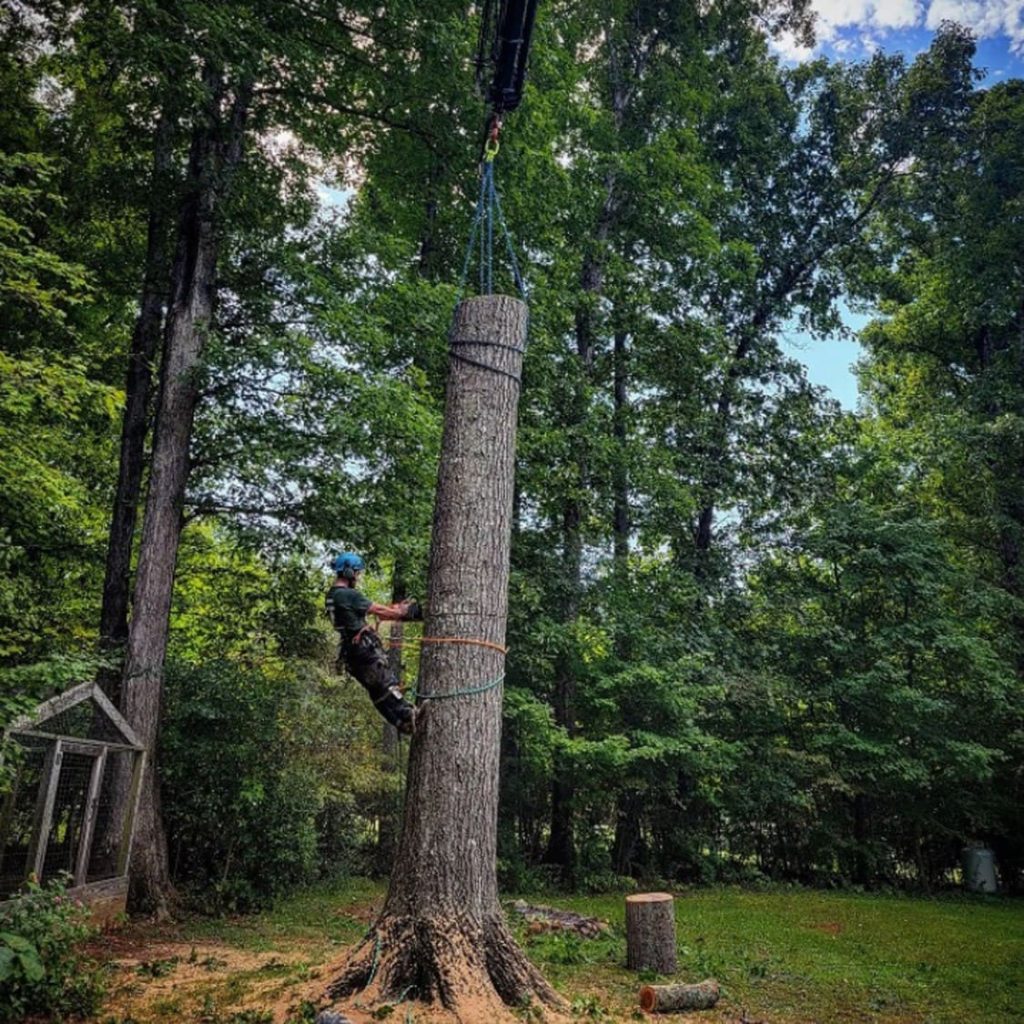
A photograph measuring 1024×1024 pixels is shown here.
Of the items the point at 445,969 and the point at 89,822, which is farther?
the point at 89,822

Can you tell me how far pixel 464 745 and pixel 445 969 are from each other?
100 cm

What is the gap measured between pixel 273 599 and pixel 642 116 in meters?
12.6

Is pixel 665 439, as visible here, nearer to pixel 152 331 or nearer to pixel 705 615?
pixel 705 615

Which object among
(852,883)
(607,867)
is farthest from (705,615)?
(852,883)

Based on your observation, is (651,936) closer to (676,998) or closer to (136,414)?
(676,998)

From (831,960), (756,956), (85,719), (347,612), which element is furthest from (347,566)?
(831,960)

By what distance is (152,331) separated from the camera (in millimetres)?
10742

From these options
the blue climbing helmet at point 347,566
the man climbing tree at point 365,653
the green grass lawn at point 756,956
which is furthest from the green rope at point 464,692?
the green grass lawn at point 756,956

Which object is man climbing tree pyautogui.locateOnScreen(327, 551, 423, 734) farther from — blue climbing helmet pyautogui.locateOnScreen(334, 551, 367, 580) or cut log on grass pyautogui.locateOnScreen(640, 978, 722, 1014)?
cut log on grass pyautogui.locateOnScreen(640, 978, 722, 1014)

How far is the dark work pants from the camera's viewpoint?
4891mm

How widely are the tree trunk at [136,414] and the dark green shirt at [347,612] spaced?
5.43 meters

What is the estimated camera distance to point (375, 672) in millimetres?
4945

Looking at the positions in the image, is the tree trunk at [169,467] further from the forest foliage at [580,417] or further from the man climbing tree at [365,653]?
the man climbing tree at [365,653]

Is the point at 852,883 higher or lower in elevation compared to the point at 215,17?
lower
